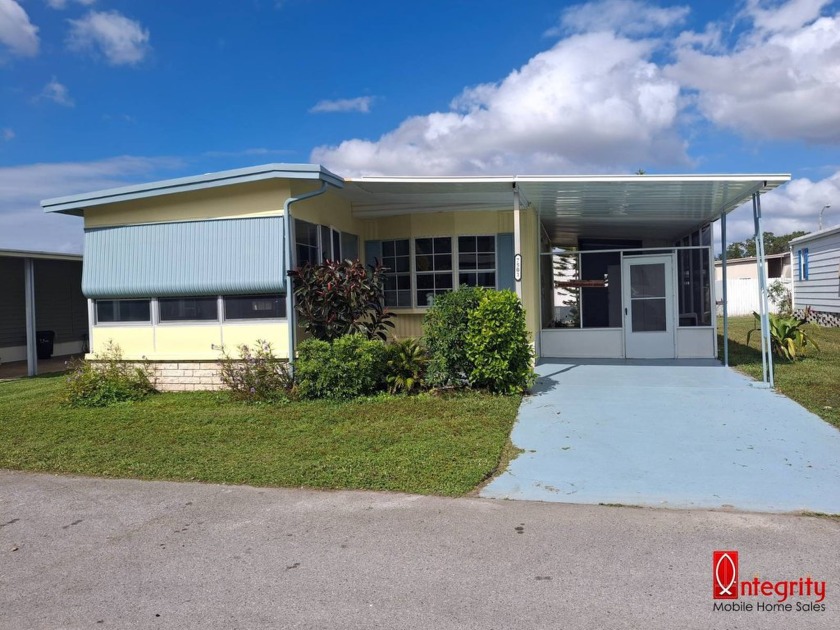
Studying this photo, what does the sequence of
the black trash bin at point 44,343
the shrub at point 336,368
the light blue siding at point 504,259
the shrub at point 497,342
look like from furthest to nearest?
the black trash bin at point 44,343
the light blue siding at point 504,259
the shrub at point 336,368
the shrub at point 497,342

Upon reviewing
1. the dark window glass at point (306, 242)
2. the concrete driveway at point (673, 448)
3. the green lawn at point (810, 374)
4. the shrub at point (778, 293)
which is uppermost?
the dark window glass at point (306, 242)

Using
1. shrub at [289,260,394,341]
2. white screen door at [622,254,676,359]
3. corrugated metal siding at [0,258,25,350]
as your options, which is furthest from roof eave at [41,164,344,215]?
corrugated metal siding at [0,258,25,350]

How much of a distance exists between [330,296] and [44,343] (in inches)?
505

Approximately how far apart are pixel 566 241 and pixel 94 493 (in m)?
14.8

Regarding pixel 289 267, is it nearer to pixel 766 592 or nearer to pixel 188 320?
pixel 188 320

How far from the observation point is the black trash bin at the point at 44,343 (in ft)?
59.4

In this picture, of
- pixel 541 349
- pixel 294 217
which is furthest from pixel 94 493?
pixel 541 349

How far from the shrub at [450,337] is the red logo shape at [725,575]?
17.5 ft

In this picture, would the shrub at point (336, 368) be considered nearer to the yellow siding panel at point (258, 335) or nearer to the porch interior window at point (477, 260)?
the yellow siding panel at point (258, 335)

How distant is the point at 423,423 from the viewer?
7.57 meters

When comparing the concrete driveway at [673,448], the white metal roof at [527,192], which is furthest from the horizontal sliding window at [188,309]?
the concrete driveway at [673,448]

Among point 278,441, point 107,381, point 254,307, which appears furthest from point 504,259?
point 107,381

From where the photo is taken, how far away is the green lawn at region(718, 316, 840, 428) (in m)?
8.17

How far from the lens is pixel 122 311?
34.9 feet
